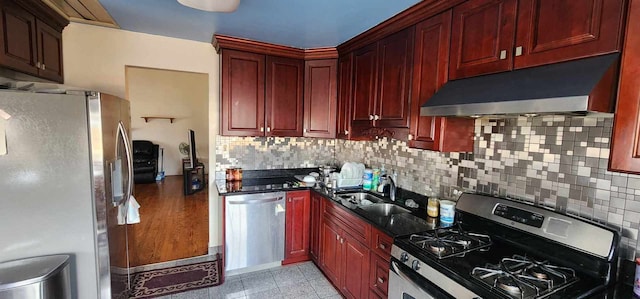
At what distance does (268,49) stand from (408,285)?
251 centimetres

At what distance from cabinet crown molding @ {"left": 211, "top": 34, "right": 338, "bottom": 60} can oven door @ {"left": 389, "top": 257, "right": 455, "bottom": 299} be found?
2.24m

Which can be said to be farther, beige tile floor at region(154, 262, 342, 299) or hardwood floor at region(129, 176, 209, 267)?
hardwood floor at region(129, 176, 209, 267)

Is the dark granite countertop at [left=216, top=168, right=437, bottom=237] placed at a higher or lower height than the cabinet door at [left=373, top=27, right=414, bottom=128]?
lower

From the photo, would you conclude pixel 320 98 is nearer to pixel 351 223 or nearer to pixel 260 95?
pixel 260 95

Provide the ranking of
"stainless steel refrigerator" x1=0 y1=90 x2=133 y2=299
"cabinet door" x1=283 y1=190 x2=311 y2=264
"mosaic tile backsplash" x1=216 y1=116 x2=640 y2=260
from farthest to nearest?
"cabinet door" x1=283 y1=190 x2=311 y2=264 → "stainless steel refrigerator" x1=0 y1=90 x2=133 y2=299 → "mosaic tile backsplash" x1=216 y1=116 x2=640 y2=260

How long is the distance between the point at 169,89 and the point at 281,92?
18.4 ft

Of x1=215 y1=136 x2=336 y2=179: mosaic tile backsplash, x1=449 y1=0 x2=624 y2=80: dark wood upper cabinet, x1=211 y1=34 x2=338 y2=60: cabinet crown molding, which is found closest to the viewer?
x1=449 y1=0 x2=624 y2=80: dark wood upper cabinet

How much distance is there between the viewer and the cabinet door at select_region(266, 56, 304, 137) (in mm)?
3100

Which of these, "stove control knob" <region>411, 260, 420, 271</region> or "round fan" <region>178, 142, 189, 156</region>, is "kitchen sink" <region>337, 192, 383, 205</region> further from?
"round fan" <region>178, 142, 189, 156</region>

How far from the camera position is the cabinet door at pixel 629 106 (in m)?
1.01

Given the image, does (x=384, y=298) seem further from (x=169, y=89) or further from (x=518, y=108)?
(x=169, y=89)

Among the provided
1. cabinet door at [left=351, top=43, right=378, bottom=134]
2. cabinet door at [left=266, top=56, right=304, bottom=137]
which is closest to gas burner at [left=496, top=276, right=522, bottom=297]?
A: cabinet door at [left=351, top=43, right=378, bottom=134]

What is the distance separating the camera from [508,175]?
1.79 meters

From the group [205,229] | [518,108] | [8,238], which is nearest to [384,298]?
[518,108]
